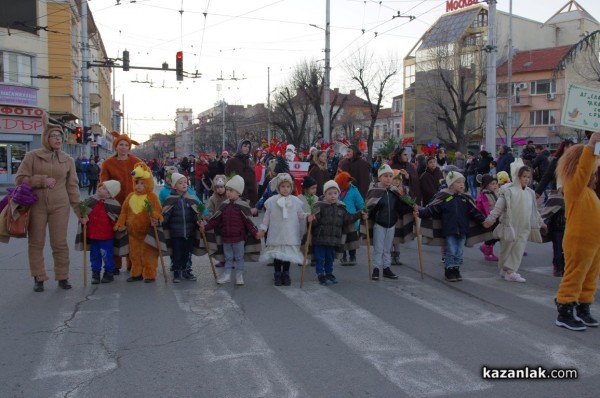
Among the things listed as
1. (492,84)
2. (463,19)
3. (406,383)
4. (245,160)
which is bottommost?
(406,383)

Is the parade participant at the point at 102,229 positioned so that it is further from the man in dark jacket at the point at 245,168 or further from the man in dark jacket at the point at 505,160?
the man in dark jacket at the point at 505,160

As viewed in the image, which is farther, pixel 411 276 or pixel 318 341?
pixel 411 276

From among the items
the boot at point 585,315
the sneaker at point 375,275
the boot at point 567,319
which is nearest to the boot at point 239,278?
the sneaker at point 375,275

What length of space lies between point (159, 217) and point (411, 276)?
12.3ft

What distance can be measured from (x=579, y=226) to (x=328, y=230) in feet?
11.2

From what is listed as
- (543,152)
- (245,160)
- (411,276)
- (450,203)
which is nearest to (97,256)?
(245,160)

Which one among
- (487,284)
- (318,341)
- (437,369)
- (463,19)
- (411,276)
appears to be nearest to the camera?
(437,369)

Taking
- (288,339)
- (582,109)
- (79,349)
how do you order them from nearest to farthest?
(79,349) < (288,339) < (582,109)

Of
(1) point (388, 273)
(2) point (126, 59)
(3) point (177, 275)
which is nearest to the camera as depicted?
(3) point (177, 275)

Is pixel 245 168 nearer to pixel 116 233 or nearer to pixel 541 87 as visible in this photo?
pixel 116 233

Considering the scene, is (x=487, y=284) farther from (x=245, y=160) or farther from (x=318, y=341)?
(x=245, y=160)

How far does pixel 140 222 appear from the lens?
27.0ft

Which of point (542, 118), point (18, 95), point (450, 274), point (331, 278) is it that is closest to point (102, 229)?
point (331, 278)

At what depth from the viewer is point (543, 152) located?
17.1 meters
